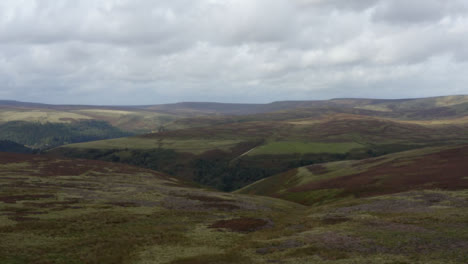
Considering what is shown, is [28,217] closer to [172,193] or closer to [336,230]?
[172,193]

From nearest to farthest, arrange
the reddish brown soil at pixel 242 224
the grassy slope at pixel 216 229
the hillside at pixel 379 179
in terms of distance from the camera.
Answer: the grassy slope at pixel 216 229
the reddish brown soil at pixel 242 224
the hillside at pixel 379 179

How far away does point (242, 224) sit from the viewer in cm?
5153

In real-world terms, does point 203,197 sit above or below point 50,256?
below

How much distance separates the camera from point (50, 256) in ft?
110

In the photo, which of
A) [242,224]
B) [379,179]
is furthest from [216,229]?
[379,179]

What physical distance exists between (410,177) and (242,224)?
57733mm

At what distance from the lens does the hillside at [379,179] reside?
77.9 metres

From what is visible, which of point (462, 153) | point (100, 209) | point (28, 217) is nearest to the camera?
point (28, 217)

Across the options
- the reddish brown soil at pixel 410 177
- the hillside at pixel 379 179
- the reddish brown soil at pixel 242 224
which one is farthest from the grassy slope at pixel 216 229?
the hillside at pixel 379 179

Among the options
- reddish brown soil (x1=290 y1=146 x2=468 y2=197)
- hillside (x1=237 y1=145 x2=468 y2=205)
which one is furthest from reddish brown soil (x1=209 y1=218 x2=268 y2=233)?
reddish brown soil (x1=290 y1=146 x2=468 y2=197)

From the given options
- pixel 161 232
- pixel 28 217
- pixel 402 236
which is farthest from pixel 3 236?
pixel 402 236

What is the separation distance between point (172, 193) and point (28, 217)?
122 ft

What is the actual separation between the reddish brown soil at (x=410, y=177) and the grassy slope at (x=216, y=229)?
33.6 ft

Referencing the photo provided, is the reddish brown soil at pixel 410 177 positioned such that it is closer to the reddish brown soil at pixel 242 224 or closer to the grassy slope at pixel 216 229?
the grassy slope at pixel 216 229
